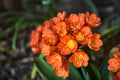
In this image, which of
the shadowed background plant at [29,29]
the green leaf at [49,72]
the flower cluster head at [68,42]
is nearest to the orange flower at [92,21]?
the flower cluster head at [68,42]

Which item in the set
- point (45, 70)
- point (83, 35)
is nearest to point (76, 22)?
point (83, 35)

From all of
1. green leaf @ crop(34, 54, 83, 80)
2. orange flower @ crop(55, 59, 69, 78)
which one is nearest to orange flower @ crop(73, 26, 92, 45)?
orange flower @ crop(55, 59, 69, 78)

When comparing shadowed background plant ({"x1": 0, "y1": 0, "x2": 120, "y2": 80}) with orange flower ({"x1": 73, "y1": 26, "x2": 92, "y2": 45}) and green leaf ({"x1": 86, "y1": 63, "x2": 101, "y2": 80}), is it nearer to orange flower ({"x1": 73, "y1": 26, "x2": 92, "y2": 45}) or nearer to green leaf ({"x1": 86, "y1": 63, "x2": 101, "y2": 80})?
green leaf ({"x1": 86, "y1": 63, "x2": 101, "y2": 80})

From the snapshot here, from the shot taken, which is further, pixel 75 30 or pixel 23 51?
pixel 23 51

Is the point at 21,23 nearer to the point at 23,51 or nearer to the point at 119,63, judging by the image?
the point at 23,51

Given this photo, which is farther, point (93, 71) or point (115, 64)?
point (93, 71)

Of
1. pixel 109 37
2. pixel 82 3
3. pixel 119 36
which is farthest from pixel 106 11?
pixel 109 37

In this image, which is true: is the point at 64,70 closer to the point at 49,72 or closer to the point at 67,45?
the point at 67,45
